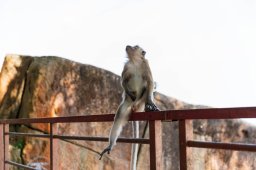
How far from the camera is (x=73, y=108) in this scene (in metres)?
6.85

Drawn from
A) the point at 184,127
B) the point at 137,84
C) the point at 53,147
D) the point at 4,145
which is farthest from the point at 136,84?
the point at 4,145

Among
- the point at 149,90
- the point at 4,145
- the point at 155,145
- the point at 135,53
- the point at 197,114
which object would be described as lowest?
the point at 4,145

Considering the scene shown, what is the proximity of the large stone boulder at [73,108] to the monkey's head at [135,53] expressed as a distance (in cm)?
379

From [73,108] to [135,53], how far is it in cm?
428

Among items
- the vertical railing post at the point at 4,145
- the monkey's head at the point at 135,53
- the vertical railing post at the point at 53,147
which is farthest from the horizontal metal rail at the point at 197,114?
the vertical railing post at the point at 4,145

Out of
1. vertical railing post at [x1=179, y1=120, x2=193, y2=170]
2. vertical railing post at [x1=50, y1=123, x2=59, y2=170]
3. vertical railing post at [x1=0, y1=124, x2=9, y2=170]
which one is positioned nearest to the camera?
vertical railing post at [x1=179, y1=120, x2=193, y2=170]

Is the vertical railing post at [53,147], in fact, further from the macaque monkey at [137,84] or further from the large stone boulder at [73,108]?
the large stone boulder at [73,108]

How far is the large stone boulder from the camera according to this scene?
6395 millimetres

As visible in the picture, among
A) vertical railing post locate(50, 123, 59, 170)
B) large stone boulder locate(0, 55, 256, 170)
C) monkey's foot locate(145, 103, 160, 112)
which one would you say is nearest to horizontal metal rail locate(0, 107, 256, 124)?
monkey's foot locate(145, 103, 160, 112)

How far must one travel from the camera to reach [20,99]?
6691 mm

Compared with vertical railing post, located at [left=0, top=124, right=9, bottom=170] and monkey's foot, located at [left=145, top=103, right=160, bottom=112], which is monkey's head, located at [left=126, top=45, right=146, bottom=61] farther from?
vertical railing post, located at [left=0, top=124, right=9, bottom=170]

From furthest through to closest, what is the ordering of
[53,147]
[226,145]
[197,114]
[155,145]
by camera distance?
[53,147]
[155,145]
[197,114]
[226,145]

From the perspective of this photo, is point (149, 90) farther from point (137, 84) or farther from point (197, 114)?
point (197, 114)

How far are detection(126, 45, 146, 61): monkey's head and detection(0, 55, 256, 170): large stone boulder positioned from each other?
149 inches
